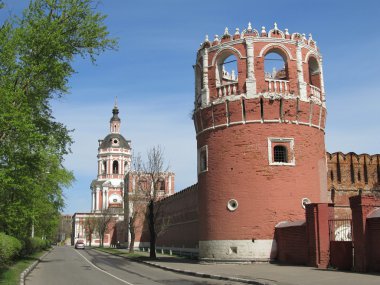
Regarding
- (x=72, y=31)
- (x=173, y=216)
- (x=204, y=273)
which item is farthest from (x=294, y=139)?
(x=173, y=216)

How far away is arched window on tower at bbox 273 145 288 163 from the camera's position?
25847 millimetres

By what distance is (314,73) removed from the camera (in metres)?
28.6

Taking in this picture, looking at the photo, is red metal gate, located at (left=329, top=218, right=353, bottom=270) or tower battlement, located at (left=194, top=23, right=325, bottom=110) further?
tower battlement, located at (left=194, top=23, right=325, bottom=110)

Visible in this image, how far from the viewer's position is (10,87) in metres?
17.4

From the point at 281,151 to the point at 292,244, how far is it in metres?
5.39

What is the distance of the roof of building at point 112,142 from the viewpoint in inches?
4164

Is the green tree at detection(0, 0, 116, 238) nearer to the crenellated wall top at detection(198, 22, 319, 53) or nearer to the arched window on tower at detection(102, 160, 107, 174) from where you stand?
the crenellated wall top at detection(198, 22, 319, 53)

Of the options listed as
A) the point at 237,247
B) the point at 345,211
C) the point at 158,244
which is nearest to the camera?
the point at 237,247

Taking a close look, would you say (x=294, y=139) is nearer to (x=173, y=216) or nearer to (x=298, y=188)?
(x=298, y=188)

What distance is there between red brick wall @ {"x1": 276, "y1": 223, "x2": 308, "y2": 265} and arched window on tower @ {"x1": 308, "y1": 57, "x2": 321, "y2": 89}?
30.9 ft

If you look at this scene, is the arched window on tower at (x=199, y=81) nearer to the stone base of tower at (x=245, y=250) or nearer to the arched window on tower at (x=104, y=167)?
the stone base of tower at (x=245, y=250)

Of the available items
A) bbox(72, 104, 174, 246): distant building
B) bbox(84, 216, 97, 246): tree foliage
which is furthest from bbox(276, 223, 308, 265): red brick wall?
bbox(72, 104, 174, 246): distant building

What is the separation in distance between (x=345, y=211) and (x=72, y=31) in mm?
22544

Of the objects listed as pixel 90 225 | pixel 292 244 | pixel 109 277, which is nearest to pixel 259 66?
pixel 292 244
